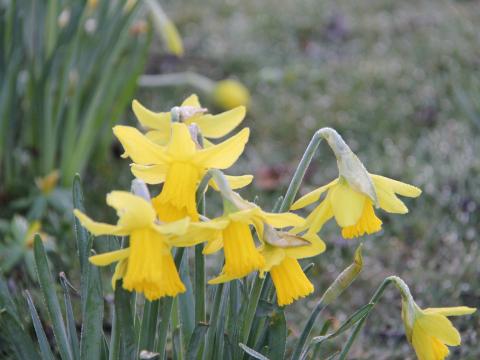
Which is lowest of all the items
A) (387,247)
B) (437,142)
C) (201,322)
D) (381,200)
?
(387,247)

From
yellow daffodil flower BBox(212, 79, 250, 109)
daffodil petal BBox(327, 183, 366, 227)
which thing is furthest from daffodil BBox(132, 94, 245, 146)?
yellow daffodil flower BBox(212, 79, 250, 109)

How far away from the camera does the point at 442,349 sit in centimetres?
119

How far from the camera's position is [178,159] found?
1.05m

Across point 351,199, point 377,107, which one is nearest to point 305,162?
point 351,199

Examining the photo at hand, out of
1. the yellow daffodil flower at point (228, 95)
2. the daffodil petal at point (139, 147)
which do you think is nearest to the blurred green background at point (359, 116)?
the yellow daffodil flower at point (228, 95)

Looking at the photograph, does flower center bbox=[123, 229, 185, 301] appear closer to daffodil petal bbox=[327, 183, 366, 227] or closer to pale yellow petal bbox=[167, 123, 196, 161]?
pale yellow petal bbox=[167, 123, 196, 161]

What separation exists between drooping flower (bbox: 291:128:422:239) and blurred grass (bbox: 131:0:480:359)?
2.94 ft

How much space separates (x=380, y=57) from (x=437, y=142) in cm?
125

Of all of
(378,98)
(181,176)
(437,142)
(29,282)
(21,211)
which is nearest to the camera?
(181,176)

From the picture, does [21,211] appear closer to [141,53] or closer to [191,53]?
[141,53]

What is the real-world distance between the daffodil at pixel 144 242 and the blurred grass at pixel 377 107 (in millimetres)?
1088

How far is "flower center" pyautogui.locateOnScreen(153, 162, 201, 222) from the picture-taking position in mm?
1026

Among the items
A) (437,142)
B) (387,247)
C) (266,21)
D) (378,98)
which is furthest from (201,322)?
(266,21)

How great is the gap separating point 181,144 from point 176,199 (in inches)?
3.3
